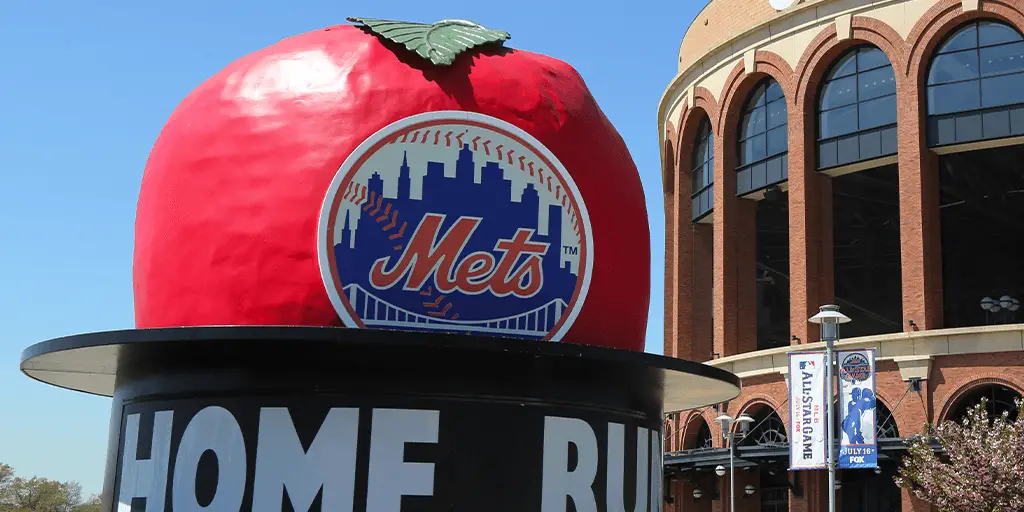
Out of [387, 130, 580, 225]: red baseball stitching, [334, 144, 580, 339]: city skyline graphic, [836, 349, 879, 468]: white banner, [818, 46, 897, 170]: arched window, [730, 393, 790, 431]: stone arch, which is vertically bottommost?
[334, 144, 580, 339]: city skyline graphic

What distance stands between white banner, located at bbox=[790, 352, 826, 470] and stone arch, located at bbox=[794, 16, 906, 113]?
11.4 m

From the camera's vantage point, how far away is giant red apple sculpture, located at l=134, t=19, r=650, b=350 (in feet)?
29.7

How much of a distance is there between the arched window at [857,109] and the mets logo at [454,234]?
103 ft

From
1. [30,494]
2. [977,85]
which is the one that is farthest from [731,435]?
[30,494]

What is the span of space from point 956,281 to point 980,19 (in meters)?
18.5

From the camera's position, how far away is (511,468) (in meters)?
9.17

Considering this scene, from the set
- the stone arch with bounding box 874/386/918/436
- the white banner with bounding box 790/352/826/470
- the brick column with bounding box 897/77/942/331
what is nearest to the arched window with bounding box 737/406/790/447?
the stone arch with bounding box 874/386/918/436

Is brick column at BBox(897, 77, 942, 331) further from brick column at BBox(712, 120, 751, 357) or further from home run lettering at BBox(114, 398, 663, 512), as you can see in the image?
home run lettering at BBox(114, 398, 663, 512)

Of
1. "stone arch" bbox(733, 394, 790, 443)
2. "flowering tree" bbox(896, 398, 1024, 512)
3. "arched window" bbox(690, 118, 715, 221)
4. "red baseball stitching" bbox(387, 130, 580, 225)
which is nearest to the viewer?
"red baseball stitching" bbox(387, 130, 580, 225)

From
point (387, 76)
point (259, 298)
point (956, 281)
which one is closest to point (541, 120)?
point (387, 76)

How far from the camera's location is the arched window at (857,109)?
38.8m

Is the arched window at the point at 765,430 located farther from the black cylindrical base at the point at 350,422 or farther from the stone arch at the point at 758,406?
the black cylindrical base at the point at 350,422

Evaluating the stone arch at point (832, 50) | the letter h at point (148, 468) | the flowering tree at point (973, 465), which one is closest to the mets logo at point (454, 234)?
the letter h at point (148, 468)

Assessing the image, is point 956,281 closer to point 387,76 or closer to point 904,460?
point 904,460
